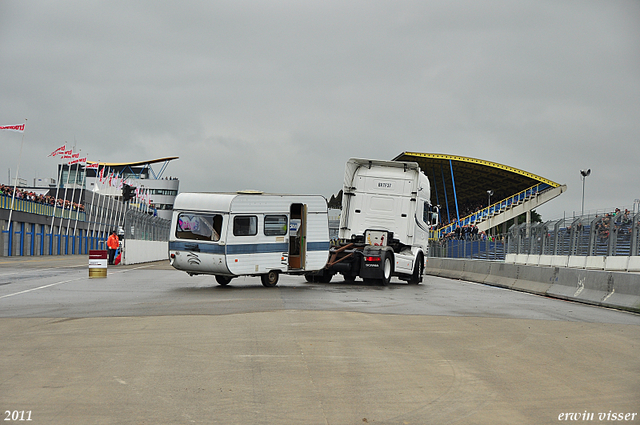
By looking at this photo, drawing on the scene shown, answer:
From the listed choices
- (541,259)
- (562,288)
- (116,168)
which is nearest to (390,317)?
(562,288)

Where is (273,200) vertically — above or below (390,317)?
above

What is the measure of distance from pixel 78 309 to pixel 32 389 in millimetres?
7122

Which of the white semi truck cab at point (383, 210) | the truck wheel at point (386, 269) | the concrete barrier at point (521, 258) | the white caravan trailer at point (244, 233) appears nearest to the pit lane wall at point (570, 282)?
the concrete barrier at point (521, 258)

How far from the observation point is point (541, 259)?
28.8 metres

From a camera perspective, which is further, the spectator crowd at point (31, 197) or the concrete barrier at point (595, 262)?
the spectator crowd at point (31, 197)

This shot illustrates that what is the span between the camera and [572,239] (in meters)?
26.0

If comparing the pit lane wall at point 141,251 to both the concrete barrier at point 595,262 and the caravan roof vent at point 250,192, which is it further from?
the concrete barrier at point 595,262

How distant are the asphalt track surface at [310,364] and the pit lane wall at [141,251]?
911 inches

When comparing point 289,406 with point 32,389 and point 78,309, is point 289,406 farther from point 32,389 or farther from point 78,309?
point 78,309

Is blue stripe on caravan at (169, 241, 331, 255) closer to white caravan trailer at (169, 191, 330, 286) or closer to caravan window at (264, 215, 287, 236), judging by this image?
white caravan trailer at (169, 191, 330, 286)

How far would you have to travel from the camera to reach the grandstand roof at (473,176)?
73.4 meters

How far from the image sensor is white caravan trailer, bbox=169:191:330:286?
1983cm

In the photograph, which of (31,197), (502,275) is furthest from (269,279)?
(31,197)

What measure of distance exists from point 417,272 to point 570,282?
732 centimetres
